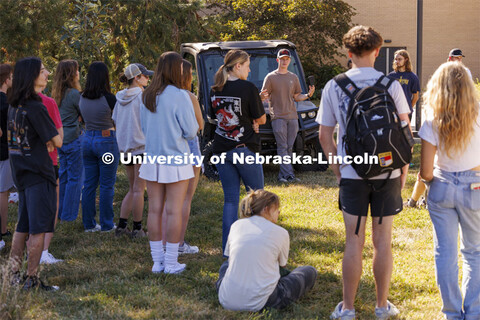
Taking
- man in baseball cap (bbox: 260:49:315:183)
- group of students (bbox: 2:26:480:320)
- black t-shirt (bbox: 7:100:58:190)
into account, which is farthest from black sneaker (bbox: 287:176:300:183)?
black t-shirt (bbox: 7:100:58:190)

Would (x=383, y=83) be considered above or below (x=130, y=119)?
above

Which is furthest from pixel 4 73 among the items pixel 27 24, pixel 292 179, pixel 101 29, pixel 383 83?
pixel 27 24

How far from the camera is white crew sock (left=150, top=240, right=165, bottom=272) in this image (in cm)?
554

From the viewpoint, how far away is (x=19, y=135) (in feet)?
16.1

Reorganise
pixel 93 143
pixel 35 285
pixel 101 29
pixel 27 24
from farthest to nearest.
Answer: pixel 27 24 → pixel 101 29 → pixel 93 143 → pixel 35 285

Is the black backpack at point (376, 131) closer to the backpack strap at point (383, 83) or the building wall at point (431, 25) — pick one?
the backpack strap at point (383, 83)

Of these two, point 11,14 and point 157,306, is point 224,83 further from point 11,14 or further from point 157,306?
point 11,14

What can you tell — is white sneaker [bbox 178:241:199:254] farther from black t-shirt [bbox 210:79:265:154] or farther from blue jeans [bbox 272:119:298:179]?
blue jeans [bbox 272:119:298:179]

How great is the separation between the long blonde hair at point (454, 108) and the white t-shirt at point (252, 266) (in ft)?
4.57

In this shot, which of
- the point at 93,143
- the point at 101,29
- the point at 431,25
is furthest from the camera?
the point at 431,25

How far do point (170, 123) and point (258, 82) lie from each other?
5.88 m

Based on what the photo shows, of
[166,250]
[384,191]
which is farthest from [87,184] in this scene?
[384,191]

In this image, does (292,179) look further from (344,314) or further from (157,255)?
(344,314)

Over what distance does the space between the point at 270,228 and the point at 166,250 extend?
1.36m
